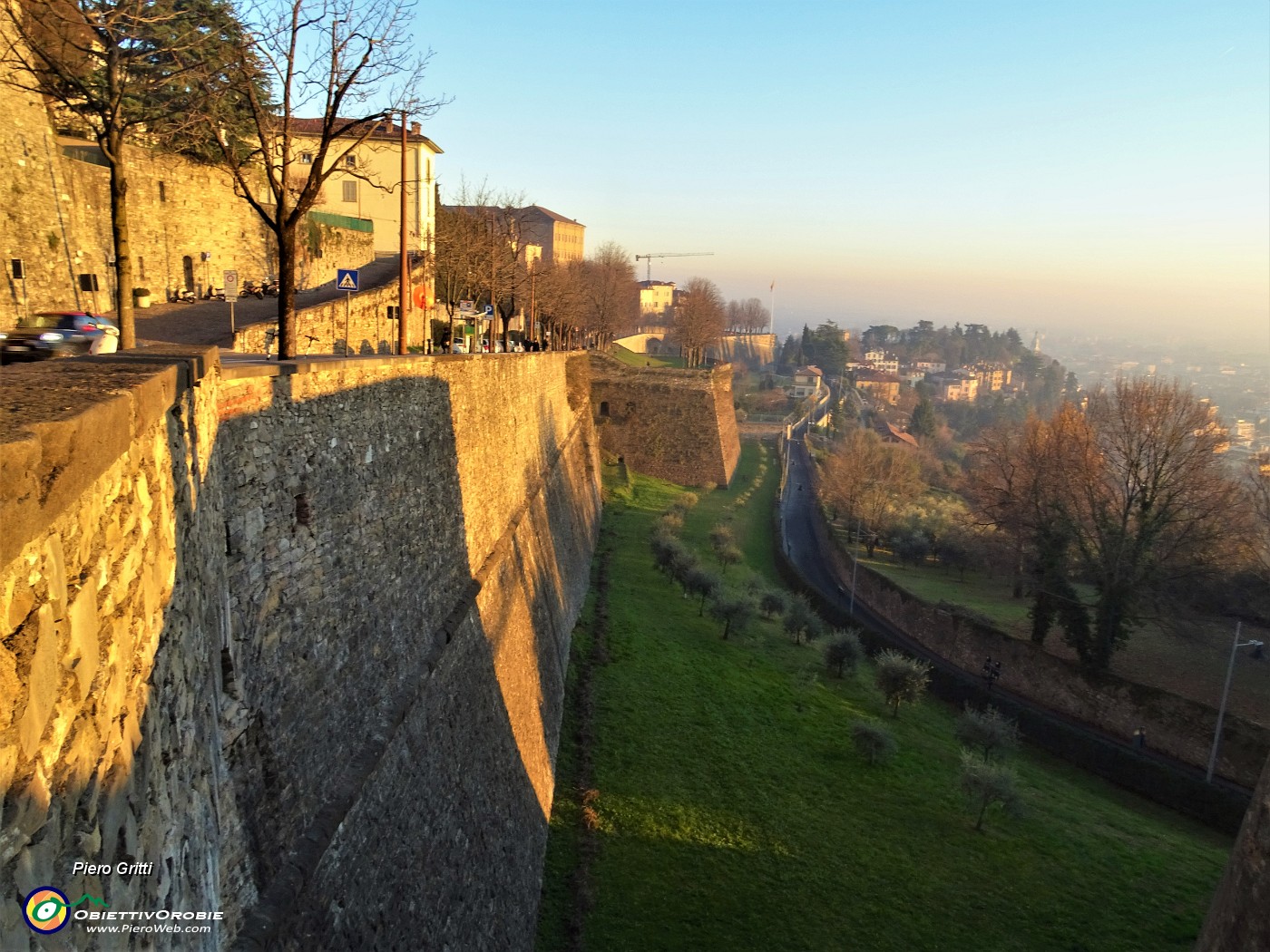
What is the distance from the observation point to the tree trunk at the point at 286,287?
868 cm

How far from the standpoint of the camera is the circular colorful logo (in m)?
1.94

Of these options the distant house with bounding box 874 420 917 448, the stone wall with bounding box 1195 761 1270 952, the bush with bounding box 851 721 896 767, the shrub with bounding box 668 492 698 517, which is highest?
the stone wall with bounding box 1195 761 1270 952

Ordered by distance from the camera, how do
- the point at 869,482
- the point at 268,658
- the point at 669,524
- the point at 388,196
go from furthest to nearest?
the point at 869,482
the point at 388,196
the point at 669,524
the point at 268,658

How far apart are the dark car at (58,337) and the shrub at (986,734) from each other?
66.0ft

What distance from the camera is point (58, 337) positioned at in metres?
10.8

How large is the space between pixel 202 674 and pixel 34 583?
2307 mm

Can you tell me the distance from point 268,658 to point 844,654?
2137 cm

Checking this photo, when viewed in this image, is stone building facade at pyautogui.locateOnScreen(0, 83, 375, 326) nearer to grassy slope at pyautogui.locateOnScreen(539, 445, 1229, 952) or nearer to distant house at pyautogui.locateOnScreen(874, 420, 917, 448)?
grassy slope at pyautogui.locateOnScreen(539, 445, 1229, 952)

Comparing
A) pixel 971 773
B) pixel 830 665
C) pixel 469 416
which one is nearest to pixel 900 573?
pixel 830 665

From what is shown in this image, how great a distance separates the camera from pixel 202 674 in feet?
13.8

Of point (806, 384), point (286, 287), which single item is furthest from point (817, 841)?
point (806, 384)

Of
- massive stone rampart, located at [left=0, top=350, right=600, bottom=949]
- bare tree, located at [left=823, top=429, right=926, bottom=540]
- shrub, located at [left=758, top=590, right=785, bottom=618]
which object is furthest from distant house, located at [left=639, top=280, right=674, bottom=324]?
massive stone rampart, located at [left=0, top=350, right=600, bottom=949]

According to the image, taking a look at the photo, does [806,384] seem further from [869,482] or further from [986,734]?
[986,734]

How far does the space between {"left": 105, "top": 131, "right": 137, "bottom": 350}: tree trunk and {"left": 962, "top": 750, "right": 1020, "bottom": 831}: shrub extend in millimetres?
16665
